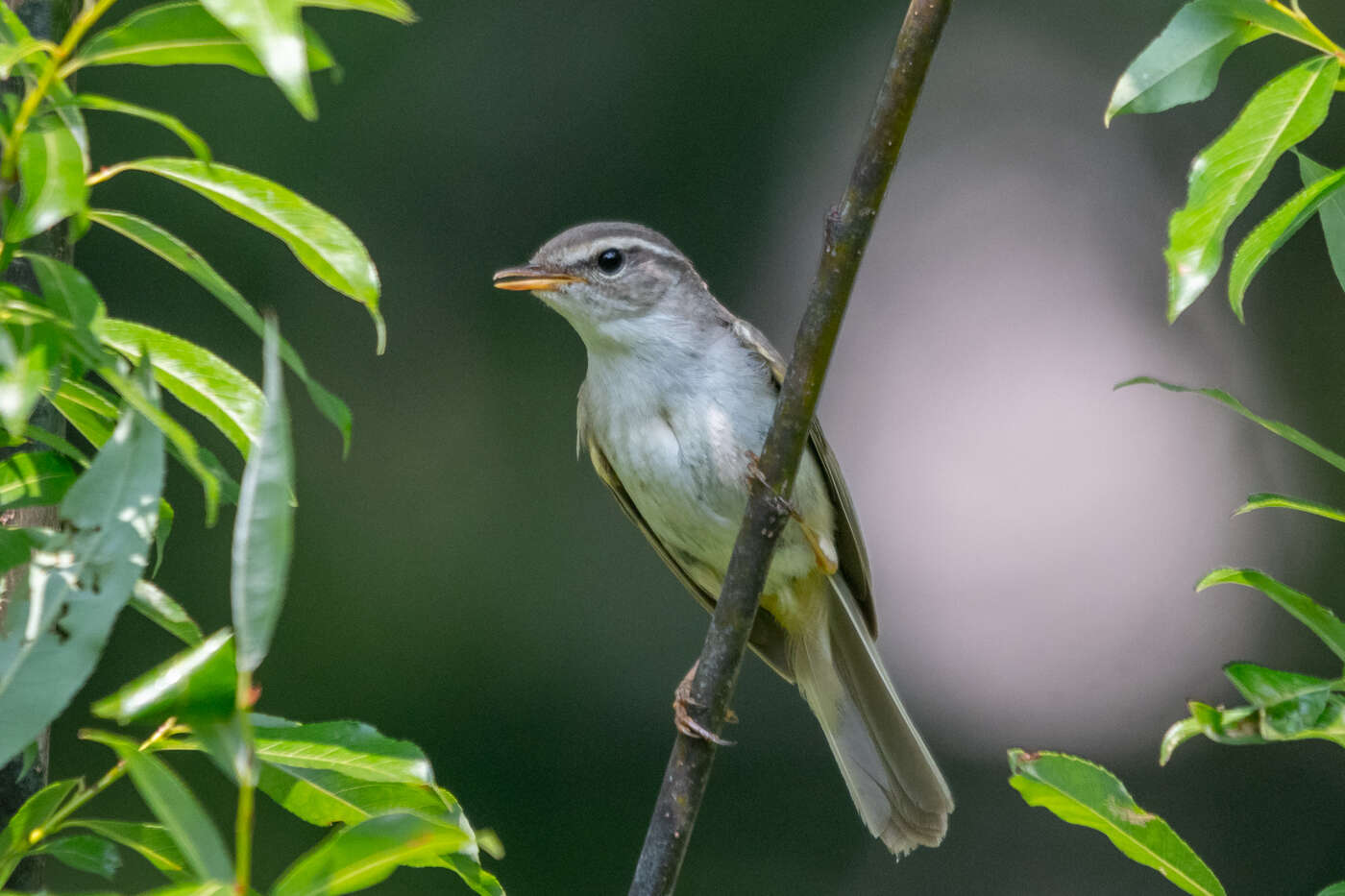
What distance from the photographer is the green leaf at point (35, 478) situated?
136 centimetres

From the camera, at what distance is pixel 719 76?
22.4 feet

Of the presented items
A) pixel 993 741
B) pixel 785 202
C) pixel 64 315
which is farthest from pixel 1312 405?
pixel 64 315

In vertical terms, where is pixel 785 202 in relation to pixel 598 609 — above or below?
above

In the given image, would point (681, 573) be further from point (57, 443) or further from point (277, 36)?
point (277, 36)

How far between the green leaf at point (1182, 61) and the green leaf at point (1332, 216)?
0.14m

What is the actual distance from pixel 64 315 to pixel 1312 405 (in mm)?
6239

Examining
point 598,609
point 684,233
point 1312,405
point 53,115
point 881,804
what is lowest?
point 598,609

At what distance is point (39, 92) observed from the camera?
3.67ft

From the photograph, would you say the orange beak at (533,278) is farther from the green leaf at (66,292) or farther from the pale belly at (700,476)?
the green leaf at (66,292)

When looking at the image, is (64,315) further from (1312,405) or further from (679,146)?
(1312,405)

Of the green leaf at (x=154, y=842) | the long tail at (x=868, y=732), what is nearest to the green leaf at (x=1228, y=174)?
the green leaf at (x=154, y=842)

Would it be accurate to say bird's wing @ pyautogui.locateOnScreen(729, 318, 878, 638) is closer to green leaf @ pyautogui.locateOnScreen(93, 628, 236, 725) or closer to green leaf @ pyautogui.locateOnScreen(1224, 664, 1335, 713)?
green leaf @ pyautogui.locateOnScreen(1224, 664, 1335, 713)

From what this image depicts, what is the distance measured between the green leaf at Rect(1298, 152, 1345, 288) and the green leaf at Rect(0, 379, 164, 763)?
1.08 meters

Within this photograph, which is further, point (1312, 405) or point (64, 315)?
point (1312, 405)
